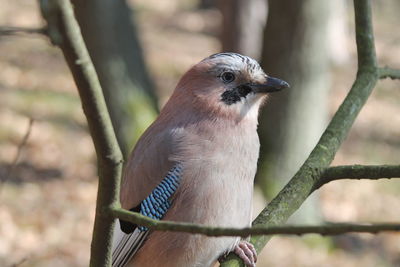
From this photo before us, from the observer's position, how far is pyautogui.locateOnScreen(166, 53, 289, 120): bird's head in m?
3.21

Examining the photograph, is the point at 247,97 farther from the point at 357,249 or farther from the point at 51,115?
the point at 51,115

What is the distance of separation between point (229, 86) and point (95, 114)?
1467mm

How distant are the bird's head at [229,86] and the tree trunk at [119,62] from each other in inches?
142

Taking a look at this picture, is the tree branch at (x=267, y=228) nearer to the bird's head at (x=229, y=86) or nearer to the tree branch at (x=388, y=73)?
the bird's head at (x=229, y=86)

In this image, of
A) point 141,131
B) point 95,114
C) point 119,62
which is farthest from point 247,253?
point 119,62

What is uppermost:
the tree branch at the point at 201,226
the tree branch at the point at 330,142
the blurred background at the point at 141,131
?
the tree branch at the point at 201,226

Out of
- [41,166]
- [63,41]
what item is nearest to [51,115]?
[41,166]

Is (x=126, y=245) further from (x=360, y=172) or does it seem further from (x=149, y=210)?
(x=360, y=172)

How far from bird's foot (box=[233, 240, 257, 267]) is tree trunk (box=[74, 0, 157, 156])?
4.01 meters

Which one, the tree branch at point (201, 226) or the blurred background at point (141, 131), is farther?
the blurred background at point (141, 131)

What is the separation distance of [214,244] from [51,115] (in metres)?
7.80

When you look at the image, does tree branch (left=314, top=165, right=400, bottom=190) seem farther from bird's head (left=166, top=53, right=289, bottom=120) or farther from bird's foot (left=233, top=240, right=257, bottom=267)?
bird's head (left=166, top=53, right=289, bottom=120)

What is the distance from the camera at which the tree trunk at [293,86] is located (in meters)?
7.04

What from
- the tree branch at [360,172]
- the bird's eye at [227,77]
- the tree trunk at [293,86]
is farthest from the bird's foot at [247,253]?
the tree trunk at [293,86]
